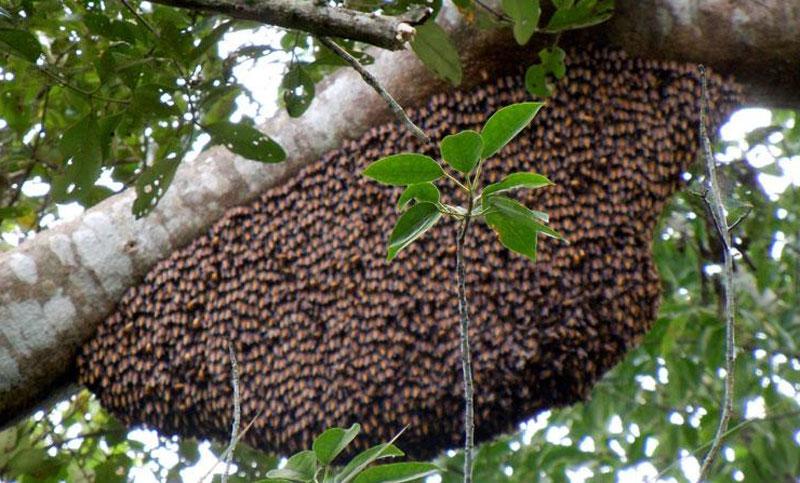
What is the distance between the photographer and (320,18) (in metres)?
1.84

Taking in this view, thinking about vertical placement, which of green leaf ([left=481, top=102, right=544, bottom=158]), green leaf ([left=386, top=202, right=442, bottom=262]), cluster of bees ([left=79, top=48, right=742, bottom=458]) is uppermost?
green leaf ([left=481, top=102, right=544, bottom=158])

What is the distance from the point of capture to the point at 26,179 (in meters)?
4.49

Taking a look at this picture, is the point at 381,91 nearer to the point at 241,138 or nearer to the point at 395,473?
the point at 395,473

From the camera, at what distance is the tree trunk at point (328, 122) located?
3580 millimetres

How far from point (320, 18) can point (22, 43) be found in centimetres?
129

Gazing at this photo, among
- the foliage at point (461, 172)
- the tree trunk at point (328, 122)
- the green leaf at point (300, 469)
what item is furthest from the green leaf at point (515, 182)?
the tree trunk at point (328, 122)

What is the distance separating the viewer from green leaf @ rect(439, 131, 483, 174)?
167cm

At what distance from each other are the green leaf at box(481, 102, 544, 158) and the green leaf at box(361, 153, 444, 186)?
3.9 inches

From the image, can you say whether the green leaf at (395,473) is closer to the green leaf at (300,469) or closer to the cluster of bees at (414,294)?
the green leaf at (300,469)

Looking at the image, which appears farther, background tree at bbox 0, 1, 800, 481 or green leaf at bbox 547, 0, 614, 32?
green leaf at bbox 547, 0, 614, 32

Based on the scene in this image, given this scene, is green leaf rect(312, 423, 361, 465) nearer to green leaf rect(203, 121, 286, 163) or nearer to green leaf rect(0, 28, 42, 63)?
green leaf rect(203, 121, 286, 163)

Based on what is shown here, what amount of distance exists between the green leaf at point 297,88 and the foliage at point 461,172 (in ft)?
4.20

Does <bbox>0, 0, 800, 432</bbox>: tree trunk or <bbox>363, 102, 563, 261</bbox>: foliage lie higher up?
<bbox>363, 102, 563, 261</bbox>: foliage

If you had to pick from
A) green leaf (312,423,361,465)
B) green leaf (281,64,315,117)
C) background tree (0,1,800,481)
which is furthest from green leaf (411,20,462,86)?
green leaf (312,423,361,465)
